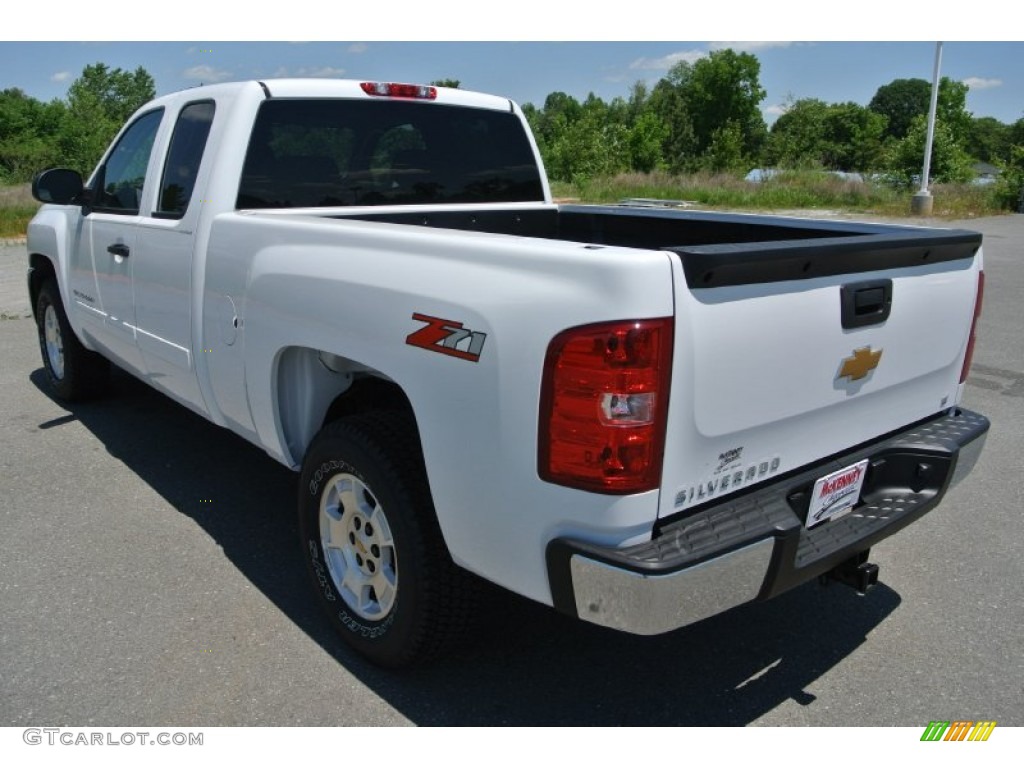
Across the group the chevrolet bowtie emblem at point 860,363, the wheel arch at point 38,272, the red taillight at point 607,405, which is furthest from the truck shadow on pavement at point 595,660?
the wheel arch at point 38,272

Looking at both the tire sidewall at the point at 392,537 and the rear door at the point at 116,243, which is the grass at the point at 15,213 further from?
the tire sidewall at the point at 392,537

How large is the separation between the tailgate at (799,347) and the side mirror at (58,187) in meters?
4.05

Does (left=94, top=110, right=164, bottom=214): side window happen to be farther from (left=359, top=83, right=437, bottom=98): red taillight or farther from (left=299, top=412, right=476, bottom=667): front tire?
(left=299, top=412, right=476, bottom=667): front tire

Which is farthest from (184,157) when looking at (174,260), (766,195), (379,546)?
(766,195)

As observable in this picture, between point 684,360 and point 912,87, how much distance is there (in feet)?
447

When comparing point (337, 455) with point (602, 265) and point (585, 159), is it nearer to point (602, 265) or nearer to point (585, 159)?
point (602, 265)

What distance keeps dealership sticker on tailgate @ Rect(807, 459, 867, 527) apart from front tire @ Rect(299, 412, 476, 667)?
3.60 feet

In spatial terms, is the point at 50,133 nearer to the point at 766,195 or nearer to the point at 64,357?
the point at 766,195

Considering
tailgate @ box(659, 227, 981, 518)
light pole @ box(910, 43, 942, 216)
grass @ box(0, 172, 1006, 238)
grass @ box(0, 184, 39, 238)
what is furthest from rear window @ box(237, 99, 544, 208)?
light pole @ box(910, 43, 942, 216)

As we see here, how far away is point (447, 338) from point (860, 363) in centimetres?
128

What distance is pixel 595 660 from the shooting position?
2.99 meters

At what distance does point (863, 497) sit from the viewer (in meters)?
2.75

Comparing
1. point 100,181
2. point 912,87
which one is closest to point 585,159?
point 100,181

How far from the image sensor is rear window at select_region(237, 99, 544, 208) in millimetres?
3648
